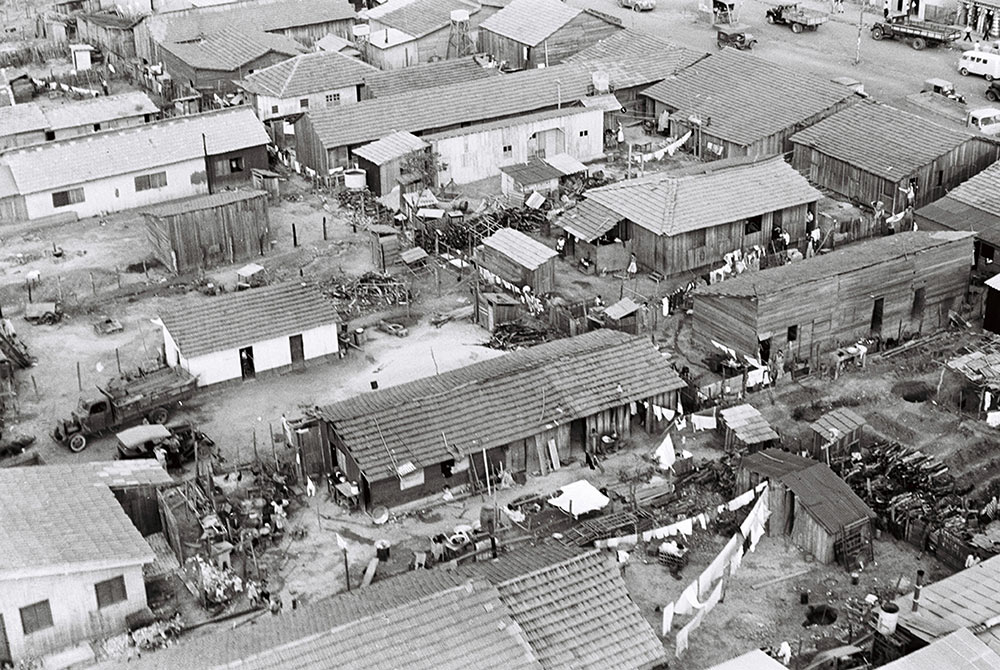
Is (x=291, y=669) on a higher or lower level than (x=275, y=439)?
higher

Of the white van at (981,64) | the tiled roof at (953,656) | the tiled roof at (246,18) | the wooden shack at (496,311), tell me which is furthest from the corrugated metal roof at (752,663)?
the tiled roof at (246,18)

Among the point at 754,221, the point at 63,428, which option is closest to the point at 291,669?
the point at 63,428

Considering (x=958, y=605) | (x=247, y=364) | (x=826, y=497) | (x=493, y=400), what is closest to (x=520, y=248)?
(x=247, y=364)

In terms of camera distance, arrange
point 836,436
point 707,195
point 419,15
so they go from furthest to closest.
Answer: point 419,15
point 707,195
point 836,436

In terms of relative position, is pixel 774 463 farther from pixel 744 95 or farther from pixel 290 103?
pixel 290 103

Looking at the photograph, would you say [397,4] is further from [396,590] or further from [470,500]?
[396,590]

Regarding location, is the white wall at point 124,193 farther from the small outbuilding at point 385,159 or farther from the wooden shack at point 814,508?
the wooden shack at point 814,508

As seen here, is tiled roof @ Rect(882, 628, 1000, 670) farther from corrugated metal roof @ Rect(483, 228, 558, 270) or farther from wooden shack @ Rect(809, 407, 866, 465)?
corrugated metal roof @ Rect(483, 228, 558, 270)
